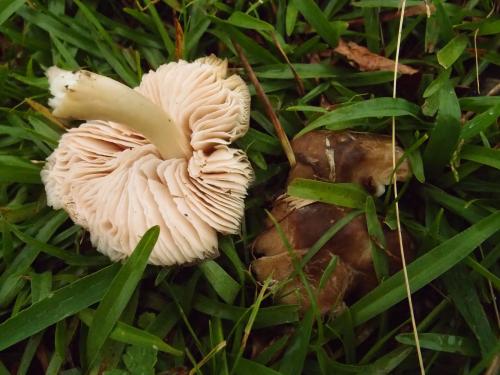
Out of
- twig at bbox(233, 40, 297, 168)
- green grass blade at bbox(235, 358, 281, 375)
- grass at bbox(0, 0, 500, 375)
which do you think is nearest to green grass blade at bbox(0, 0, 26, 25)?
grass at bbox(0, 0, 500, 375)

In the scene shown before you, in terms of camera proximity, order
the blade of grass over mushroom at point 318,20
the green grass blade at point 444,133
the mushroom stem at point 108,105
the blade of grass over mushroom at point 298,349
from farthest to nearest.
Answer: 1. the blade of grass over mushroom at point 318,20
2. the green grass blade at point 444,133
3. the blade of grass over mushroom at point 298,349
4. the mushroom stem at point 108,105

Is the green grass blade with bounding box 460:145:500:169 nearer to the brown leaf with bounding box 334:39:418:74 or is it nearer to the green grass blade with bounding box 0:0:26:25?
the brown leaf with bounding box 334:39:418:74

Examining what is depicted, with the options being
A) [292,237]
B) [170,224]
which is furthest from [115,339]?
[292,237]

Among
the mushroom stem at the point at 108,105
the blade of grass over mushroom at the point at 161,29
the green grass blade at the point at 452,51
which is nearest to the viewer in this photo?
the mushroom stem at the point at 108,105

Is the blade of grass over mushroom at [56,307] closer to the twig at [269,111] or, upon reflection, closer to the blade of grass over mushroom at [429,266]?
the twig at [269,111]

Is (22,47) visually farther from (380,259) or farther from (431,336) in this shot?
(431,336)

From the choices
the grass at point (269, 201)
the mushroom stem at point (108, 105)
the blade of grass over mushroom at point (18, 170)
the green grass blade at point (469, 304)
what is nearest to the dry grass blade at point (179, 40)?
the grass at point (269, 201)

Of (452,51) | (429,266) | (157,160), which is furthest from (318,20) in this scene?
(429,266)
